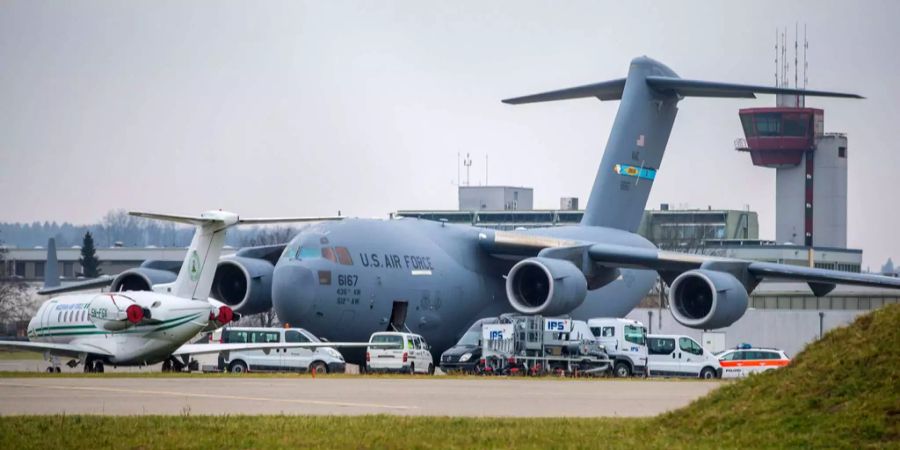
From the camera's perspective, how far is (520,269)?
35.4m

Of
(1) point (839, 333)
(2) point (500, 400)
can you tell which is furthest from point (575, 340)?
(1) point (839, 333)

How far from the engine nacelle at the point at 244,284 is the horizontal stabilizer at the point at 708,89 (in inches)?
513

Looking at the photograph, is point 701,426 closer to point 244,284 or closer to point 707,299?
point 707,299

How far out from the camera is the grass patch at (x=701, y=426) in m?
12.8

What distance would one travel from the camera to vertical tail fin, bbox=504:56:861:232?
4103 cm

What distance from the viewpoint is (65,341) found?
110ft

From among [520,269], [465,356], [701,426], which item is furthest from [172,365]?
[701,426]

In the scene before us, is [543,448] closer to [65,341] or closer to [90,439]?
[90,439]

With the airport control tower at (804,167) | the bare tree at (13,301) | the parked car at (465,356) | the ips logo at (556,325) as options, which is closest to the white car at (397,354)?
the parked car at (465,356)

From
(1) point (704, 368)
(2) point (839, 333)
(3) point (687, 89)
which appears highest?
(3) point (687, 89)

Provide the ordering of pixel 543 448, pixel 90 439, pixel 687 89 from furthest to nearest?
pixel 687 89 < pixel 90 439 < pixel 543 448

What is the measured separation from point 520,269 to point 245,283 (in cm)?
800

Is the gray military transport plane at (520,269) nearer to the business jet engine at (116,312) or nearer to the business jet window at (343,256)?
the business jet window at (343,256)

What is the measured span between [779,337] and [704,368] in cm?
1459
